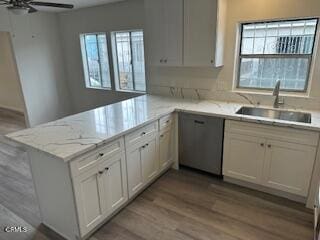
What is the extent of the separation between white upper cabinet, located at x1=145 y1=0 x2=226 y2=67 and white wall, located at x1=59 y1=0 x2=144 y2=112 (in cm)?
73

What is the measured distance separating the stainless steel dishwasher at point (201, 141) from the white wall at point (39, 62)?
131 inches

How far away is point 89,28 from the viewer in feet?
14.2

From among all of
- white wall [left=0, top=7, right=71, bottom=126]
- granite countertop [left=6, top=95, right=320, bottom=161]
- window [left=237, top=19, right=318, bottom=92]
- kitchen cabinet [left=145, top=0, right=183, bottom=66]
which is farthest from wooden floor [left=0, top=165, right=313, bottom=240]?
white wall [left=0, top=7, right=71, bottom=126]

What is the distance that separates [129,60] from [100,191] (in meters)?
2.81

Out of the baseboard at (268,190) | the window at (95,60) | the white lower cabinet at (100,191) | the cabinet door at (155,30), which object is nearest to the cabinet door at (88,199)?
the white lower cabinet at (100,191)

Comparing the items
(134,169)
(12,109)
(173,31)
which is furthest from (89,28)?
(12,109)

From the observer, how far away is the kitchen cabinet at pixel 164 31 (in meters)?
2.87

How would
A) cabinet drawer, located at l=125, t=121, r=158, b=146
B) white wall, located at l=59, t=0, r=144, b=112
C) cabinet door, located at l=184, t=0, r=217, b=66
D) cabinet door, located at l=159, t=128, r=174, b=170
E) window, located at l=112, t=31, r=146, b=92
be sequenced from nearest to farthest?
cabinet drawer, located at l=125, t=121, r=158, b=146, cabinet door, located at l=184, t=0, r=217, b=66, cabinet door, located at l=159, t=128, r=174, b=170, white wall, located at l=59, t=0, r=144, b=112, window, located at l=112, t=31, r=146, b=92

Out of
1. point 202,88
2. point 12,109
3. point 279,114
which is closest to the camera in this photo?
point 279,114

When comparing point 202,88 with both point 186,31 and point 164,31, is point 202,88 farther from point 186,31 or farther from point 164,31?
point 164,31

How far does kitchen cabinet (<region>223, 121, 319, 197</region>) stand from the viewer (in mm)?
2244

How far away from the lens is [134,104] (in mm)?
3023

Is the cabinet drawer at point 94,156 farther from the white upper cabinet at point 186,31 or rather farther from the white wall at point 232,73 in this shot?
the white wall at point 232,73

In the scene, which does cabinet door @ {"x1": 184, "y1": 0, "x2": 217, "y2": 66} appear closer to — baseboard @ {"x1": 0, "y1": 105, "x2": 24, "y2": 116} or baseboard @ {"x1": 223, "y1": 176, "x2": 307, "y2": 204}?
baseboard @ {"x1": 223, "y1": 176, "x2": 307, "y2": 204}
